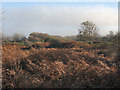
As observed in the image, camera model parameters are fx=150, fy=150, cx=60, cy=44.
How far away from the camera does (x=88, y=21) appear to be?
24.5 metres

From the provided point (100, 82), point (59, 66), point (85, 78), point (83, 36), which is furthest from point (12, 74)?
point (83, 36)

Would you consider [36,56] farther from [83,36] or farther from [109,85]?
[83,36]

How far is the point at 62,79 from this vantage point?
439cm

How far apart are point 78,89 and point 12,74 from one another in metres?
2.15

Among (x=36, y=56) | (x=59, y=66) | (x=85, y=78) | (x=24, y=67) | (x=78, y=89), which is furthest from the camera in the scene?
(x=36, y=56)

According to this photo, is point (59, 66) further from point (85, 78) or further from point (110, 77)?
point (110, 77)

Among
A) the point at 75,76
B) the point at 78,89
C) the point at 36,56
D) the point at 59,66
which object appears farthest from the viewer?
the point at 36,56

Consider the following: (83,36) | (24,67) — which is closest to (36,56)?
(24,67)

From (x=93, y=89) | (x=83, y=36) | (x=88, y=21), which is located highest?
(x=88, y=21)

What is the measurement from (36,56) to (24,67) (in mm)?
924

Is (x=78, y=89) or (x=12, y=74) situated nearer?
(x=78, y=89)

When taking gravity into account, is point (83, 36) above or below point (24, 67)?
above

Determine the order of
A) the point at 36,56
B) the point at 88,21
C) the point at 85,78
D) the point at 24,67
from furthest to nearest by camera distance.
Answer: the point at 88,21, the point at 36,56, the point at 24,67, the point at 85,78

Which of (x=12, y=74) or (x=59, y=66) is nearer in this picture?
(x=12, y=74)
